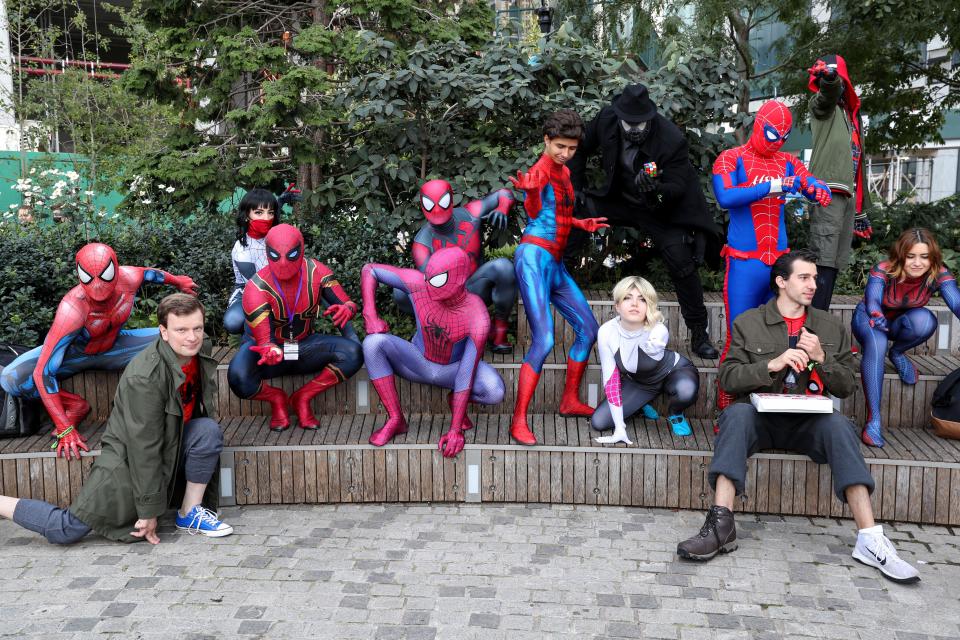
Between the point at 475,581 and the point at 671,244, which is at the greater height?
the point at 671,244

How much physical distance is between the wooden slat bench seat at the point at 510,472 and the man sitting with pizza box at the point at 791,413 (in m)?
0.39

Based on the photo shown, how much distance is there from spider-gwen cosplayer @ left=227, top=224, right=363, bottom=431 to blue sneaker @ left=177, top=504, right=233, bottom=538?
0.76 m

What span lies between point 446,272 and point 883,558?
251 cm

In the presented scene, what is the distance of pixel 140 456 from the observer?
399 centimetres

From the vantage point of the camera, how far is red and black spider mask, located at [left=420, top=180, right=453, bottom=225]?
477 cm

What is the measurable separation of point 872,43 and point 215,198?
5.84 metres

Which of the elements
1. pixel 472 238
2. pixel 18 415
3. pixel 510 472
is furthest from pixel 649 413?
pixel 18 415

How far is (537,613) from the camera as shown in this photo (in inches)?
Answer: 134

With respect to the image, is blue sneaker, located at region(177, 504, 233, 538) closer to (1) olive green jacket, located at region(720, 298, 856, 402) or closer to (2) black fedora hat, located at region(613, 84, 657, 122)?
(1) olive green jacket, located at region(720, 298, 856, 402)

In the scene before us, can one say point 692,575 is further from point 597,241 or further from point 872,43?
point 872,43

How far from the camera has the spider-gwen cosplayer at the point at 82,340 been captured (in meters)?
4.41

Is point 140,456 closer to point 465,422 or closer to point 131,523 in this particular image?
point 131,523

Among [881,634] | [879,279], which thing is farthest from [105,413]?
[879,279]

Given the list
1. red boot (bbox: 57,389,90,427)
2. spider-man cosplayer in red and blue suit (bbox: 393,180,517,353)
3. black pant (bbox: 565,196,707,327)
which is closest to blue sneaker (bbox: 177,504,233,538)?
red boot (bbox: 57,389,90,427)
